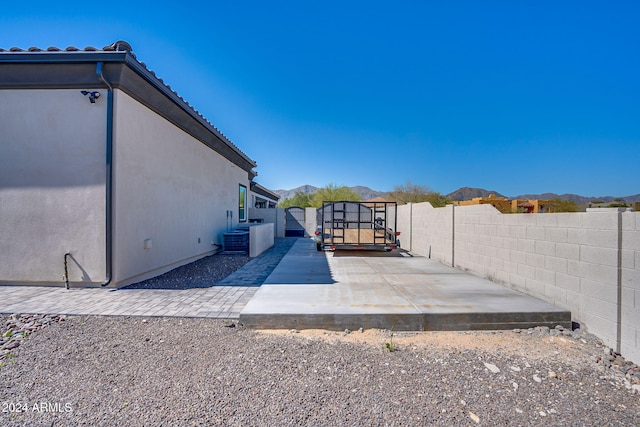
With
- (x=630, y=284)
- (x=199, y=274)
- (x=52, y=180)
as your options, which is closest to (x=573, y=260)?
(x=630, y=284)

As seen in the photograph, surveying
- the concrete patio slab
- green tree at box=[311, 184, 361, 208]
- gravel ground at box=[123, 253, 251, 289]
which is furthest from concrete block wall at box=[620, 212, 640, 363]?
green tree at box=[311, 184, 361, 208]

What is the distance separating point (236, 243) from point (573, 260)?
9.23 metres

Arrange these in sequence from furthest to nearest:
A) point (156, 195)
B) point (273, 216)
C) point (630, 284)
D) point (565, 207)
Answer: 1. point (273, 216)
2. point (565, 207)
3. point (156, 195)
4. point (630, 284)

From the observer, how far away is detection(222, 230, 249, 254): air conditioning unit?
411 inches

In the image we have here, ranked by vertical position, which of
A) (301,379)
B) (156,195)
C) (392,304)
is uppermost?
(156,195)

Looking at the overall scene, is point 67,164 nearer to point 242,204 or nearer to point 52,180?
point 52,180

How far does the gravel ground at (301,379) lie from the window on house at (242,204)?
10404 mm

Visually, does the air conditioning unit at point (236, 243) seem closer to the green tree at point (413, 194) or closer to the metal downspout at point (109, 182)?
the metal downspout at point (109, 182)

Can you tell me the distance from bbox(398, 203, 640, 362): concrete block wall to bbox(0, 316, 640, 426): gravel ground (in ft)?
1.41

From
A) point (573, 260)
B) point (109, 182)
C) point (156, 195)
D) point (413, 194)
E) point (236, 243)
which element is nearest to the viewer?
point (573, 260)

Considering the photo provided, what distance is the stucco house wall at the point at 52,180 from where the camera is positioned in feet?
18.3

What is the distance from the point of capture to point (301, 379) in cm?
274

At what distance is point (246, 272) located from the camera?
24.1ft

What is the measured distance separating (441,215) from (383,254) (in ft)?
8.00
